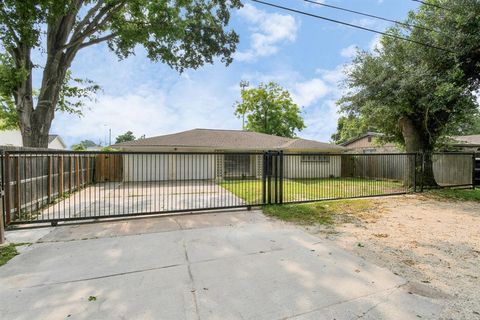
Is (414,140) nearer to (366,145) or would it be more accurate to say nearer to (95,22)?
(366,145)

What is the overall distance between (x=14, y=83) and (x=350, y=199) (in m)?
12.2

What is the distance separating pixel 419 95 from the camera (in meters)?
9.87

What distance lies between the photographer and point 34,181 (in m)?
6.50

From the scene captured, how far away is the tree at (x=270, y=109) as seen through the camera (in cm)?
3009

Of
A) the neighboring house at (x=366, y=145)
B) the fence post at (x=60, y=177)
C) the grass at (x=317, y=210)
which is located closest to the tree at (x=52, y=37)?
the fence post at (x=60, y=177)

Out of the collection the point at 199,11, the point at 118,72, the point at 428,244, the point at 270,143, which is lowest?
the point at 428,244

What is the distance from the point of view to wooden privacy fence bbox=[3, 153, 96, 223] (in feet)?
17.1

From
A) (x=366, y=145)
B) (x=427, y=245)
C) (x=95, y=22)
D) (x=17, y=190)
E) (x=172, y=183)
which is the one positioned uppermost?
(x=95, y=22)

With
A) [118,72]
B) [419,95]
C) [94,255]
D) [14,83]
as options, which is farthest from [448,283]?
[118,72]

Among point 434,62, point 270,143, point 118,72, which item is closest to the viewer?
point 434,62

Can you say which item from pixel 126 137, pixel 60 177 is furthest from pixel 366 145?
pixel 126 137

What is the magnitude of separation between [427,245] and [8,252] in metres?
6.87

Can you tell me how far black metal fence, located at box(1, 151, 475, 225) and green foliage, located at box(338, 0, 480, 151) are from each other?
1.75m

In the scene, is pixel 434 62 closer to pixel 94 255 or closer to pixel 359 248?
pixel 359 248
